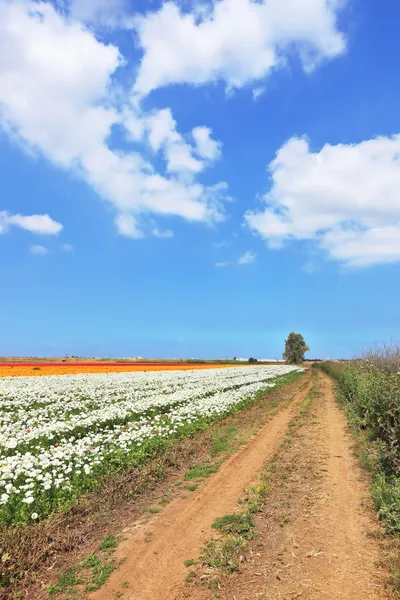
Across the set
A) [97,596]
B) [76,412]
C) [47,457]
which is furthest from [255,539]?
[76,412]

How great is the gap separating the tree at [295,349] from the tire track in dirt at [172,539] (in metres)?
126

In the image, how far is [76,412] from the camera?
18422 mm

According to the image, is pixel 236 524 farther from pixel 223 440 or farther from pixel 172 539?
pixel 223 440

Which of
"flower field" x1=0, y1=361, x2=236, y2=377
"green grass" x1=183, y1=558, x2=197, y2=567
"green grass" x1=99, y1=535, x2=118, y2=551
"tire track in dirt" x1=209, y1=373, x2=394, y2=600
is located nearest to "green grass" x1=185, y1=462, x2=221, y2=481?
"tire track in dirt" x1=209, y1=373, x2=394, y2=600

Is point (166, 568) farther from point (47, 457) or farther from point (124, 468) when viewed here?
point (47, 457)

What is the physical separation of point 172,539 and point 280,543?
183cm

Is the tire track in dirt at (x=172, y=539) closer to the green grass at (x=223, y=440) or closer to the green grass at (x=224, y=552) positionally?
the green grass at (x=224, y=552)

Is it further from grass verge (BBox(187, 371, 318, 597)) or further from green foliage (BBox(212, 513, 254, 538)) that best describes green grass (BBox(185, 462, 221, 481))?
green foliage (BBox(212, 513, 254, 538))

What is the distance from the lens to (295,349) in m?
132

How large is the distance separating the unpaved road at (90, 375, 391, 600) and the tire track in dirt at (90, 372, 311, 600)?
0.01 m

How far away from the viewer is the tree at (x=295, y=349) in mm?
131125

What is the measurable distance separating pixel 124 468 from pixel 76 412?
9752mm

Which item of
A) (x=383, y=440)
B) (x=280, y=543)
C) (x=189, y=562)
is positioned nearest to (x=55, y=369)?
(x=383, y=440)

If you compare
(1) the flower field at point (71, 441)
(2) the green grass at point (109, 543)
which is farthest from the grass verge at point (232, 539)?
(1) the flower field at point (71, 441)
